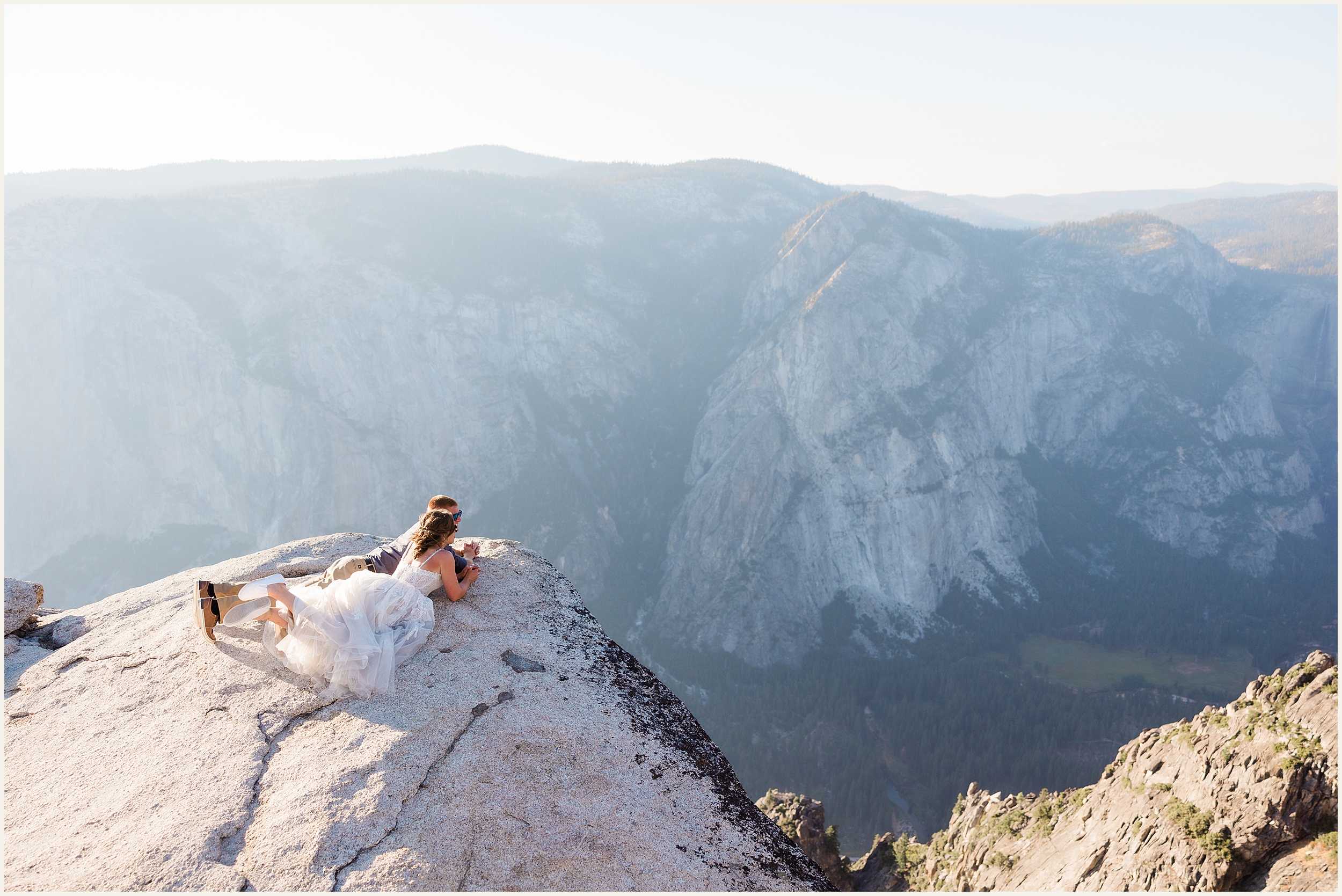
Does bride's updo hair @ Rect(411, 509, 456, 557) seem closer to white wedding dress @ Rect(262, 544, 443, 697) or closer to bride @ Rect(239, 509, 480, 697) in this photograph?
bride @ Rect(239, 509, 480, 697)

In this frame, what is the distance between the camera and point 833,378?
325 feet

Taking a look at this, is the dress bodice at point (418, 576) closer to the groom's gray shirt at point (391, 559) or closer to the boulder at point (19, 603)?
the groom's gray shirt at point (391, 559)

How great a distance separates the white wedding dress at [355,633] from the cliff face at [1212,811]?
591 inches

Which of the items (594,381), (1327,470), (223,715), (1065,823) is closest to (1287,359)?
(1327,470)

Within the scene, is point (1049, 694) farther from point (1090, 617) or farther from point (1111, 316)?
point (1111, 316)

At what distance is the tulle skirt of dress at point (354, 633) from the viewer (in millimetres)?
8922

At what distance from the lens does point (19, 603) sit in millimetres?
12992

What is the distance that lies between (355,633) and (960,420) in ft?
343

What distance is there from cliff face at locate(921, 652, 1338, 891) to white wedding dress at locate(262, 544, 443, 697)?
15.0 meters

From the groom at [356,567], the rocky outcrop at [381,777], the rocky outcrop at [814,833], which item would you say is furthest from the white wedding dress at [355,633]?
the rocky outcrop at [814,833]

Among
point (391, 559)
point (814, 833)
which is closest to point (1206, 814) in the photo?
point (391, 559)

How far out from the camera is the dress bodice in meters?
10.4

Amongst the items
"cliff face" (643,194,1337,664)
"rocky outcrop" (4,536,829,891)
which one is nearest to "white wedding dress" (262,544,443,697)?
"rocky outcrop" (4,536,829,891)

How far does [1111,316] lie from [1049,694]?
74.9 meters
